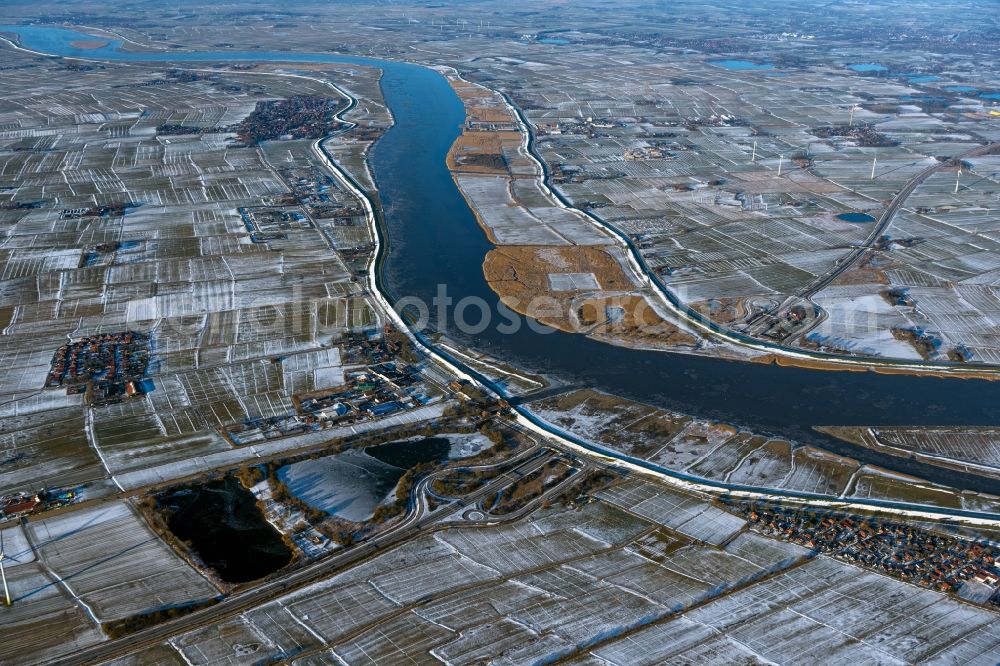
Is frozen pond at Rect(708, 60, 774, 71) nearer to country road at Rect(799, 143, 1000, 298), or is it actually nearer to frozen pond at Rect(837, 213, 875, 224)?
country road at Rect(799, 143, 1000, 298)

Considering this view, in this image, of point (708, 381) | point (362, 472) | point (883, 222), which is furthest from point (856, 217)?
point (362, 472)

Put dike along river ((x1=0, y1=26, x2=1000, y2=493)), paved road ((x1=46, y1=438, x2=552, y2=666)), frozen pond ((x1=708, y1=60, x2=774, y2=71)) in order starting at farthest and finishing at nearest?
frozen pond ((x1=708, y1=60, x2=774, y2=71))
dike along river ((x1=0, y1=26, x2=1000, y2=493))
paved road ((x1=46, y1=438, x2=552, y2=666))

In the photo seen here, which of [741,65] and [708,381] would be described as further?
[741,65]

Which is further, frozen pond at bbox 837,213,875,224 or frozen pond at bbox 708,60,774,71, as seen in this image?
frozen pond at bbox 708,60,774,71

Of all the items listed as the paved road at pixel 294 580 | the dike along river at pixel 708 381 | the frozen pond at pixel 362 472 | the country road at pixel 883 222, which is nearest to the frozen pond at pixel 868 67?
the country road at pixel 883 222

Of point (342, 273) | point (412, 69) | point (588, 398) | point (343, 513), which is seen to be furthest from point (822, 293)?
point (412, 69)

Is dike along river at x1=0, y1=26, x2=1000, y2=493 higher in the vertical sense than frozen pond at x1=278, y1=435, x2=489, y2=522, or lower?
higher

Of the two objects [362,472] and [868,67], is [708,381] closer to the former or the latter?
[362,472]

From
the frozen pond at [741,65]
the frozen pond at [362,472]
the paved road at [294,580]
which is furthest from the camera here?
the frozen pond at [741,65]

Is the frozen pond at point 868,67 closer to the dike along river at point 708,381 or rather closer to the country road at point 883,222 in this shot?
the country road at point 883,222

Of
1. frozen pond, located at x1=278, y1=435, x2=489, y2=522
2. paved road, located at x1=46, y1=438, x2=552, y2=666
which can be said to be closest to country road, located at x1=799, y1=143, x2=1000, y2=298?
frozen pond, located at x1=278, y1=435, x2=489, y2=522

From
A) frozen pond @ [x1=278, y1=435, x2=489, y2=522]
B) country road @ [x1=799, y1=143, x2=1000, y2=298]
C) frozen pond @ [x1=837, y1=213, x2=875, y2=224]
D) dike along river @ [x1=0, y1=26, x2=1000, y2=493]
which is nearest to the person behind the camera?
frozen pond @ [x1=278, y1=435, x2=489, y2=522]

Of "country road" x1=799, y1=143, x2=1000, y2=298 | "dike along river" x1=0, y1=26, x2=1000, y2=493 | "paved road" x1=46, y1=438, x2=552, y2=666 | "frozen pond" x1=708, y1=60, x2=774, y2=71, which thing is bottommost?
"paved road" x1=46, y1=438, x2=552, y2=666
